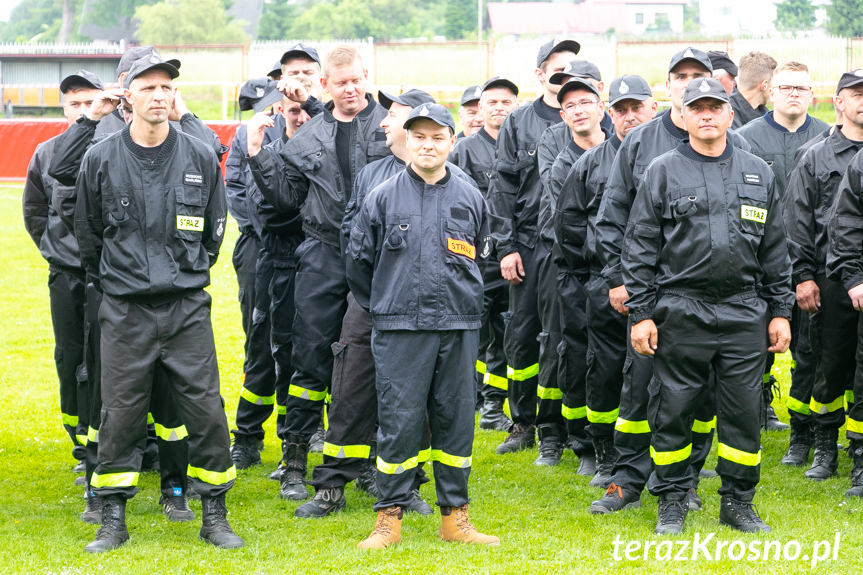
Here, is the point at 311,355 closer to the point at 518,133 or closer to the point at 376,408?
the point at 376,408

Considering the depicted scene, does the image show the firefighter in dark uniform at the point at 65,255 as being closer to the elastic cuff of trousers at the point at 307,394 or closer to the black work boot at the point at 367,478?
the elastic cuff of trousers at the point at 307,394

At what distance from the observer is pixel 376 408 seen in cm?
693

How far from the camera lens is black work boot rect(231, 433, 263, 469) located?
8266 mm

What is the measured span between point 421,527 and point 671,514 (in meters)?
1.45

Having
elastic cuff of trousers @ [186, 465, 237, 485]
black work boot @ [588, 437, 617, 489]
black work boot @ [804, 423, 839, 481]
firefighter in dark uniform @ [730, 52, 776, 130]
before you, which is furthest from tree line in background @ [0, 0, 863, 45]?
elastic cuff of trousers @ [186, 465, 237, 485]

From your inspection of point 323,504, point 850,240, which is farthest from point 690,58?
point 323,504

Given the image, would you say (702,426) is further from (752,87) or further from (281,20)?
(281,20)

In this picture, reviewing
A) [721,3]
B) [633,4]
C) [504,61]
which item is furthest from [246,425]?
[721,3]

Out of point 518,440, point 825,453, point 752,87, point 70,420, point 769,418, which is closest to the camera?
point 825,453

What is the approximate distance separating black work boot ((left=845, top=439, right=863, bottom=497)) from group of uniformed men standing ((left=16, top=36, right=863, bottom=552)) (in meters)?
0.02

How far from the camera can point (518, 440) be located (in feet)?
28.9

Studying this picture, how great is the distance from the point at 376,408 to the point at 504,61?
37.8 m

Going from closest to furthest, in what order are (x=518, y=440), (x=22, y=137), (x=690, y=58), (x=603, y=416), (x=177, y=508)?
(x=177, y=508), (x=690, y=58), (x=603, y=416), (x=518, y=440), (x=22, y=137)

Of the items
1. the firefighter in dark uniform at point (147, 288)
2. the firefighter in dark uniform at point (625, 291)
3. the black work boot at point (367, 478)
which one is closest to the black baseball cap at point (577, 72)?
the firefighter in dark uniform at point (625, 291)
